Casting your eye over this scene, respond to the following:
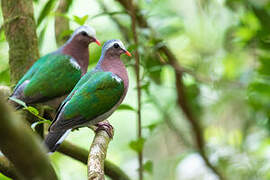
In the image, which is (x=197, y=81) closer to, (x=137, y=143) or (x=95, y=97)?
(x=137, y=143)

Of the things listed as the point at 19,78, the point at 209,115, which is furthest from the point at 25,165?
the point at 209,115

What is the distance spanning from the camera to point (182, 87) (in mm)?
3400

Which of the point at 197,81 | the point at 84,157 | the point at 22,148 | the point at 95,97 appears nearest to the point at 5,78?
the point at 84,157

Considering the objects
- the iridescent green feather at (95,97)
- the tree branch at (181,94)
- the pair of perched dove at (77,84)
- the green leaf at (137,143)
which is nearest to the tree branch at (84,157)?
the green leaf at (137,143)

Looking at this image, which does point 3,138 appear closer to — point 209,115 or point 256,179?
point 256,179

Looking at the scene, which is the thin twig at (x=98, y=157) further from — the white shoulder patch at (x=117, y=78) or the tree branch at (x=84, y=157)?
the tree branch at (x=84, y=157)

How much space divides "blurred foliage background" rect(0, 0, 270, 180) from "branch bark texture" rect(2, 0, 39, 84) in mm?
167

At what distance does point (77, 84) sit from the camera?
6.53 feet

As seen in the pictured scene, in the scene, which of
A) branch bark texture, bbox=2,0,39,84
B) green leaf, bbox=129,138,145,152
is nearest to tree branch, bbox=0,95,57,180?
green leaf, bbox=129,138,145,152

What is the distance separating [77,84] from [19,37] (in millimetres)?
679

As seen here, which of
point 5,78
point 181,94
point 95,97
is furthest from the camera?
point 181,94

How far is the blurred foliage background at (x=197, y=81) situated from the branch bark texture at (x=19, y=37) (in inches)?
6.6

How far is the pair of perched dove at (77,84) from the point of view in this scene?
1.87m

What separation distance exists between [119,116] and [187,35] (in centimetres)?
124
